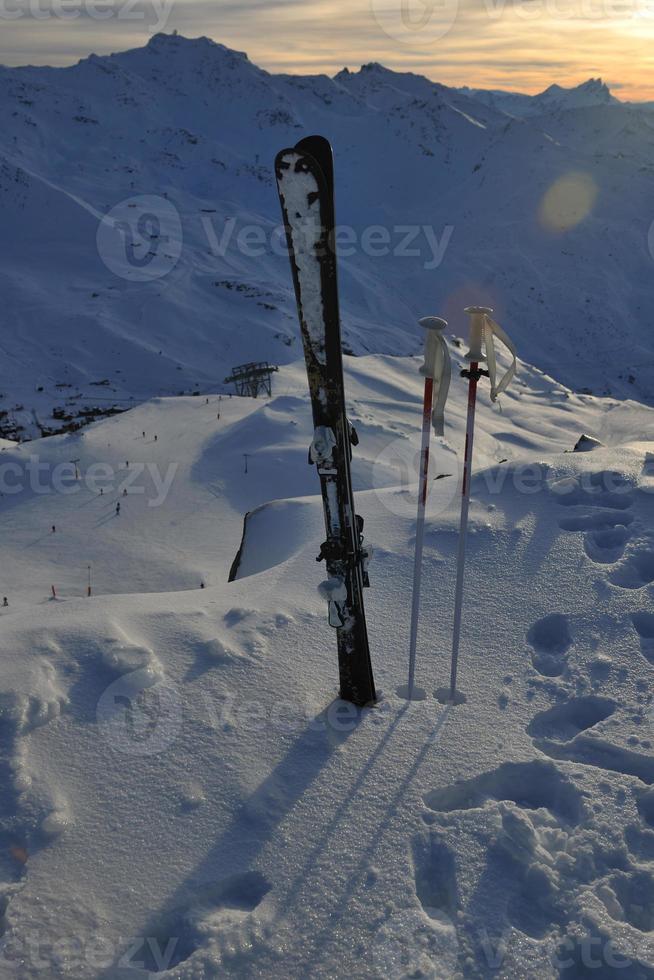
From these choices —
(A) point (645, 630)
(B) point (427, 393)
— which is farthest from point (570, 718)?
(B) point (427, 393)

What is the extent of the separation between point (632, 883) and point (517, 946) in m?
0.78

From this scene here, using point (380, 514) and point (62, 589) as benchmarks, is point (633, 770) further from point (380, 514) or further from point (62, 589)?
point (62, 589)

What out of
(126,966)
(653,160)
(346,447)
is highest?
(653,160)

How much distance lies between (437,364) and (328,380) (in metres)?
0.77

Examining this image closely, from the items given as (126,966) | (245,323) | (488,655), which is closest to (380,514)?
(488,655)

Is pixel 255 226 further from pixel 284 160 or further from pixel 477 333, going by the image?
pixel 284 160

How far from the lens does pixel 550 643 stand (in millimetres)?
5910

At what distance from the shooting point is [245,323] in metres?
44.9

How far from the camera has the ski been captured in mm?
3953

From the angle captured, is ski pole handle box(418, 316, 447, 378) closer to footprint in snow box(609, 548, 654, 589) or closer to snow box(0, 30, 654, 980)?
snow box(0, 30, 654, 980)

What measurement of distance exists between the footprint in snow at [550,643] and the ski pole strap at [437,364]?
2185 mm

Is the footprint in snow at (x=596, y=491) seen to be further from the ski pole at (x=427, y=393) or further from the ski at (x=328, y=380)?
the ski at (x=328, y=380)

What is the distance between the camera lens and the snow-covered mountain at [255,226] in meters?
42.4

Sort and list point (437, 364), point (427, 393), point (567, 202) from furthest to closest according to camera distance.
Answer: point (567, 202) < point (427, 393) < point (437, 364)
